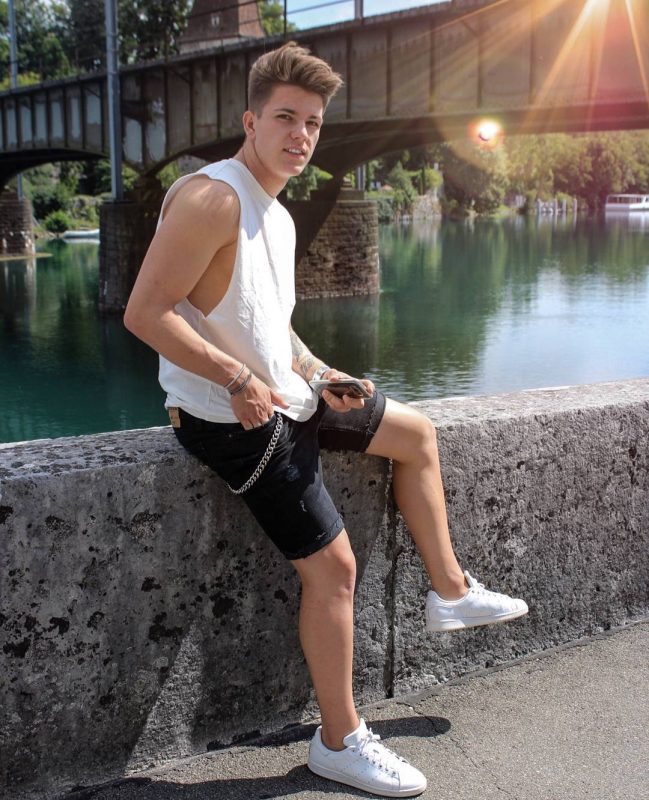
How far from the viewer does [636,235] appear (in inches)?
2456

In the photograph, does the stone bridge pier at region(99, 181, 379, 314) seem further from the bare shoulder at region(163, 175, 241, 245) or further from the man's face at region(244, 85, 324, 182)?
the bare shoulder at region(163, 175, 241, 245)

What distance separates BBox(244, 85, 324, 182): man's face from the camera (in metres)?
2.74

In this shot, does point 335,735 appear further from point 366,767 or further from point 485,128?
point 485,128

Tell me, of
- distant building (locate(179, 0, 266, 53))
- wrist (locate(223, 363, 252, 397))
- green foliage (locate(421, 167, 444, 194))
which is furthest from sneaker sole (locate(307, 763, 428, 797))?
green foliage (locate(421, 167, 444, 194))

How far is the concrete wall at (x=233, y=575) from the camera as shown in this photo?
2648mm

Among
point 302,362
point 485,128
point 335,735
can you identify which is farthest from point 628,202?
point 335,735

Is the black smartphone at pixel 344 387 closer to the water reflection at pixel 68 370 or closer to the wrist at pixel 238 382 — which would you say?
the wrist at pixel 238 382

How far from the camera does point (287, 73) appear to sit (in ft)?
8.88

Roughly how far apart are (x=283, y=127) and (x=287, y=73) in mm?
133

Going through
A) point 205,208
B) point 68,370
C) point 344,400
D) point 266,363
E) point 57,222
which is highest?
point 57,222

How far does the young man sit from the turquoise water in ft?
45.6

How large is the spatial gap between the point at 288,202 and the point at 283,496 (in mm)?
33117

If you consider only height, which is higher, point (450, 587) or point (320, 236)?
point (320, 236)

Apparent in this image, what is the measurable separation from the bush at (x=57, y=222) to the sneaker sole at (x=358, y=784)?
221ft
